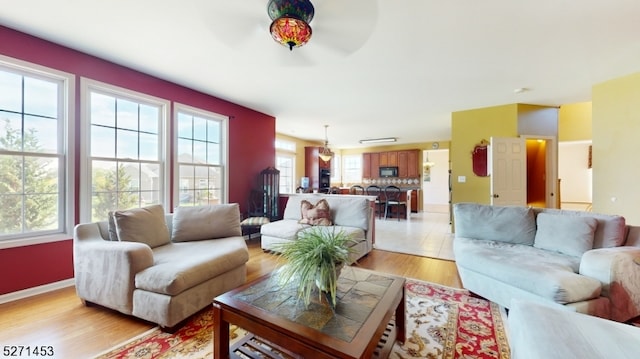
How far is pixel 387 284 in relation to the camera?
5.40 ft

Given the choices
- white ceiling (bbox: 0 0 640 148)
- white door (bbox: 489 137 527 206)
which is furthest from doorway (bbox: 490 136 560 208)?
white ceiling (bbox: 0 0 640 148)

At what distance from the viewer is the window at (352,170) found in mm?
10078

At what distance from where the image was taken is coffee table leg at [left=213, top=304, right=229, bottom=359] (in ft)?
4.41

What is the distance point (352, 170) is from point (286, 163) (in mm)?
3439

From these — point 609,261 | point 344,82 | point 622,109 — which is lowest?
point 609,261

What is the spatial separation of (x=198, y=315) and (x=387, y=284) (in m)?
1.59

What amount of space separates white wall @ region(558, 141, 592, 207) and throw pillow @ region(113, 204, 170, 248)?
39.7 ft

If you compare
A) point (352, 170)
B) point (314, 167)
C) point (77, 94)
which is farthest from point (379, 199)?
point (77, 94)

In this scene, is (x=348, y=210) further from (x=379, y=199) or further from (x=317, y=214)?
(x=379, y=199)

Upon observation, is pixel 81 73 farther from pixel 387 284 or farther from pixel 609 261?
pixel 609 261

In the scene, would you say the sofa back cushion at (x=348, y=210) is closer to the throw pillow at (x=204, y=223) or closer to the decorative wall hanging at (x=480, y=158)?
the throw pillow at (x=204, y=223)

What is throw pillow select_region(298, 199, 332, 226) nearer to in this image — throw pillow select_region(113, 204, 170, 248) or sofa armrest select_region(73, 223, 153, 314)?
throw pillow select_region(113, 204, 170, 248)

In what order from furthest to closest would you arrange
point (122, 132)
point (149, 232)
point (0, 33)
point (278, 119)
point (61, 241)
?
point (278, 119) < point (122, 132) < point (61, 241) < point (149, 232) < point (0, 33)

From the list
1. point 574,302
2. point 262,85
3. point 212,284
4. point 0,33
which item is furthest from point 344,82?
point 0,33
